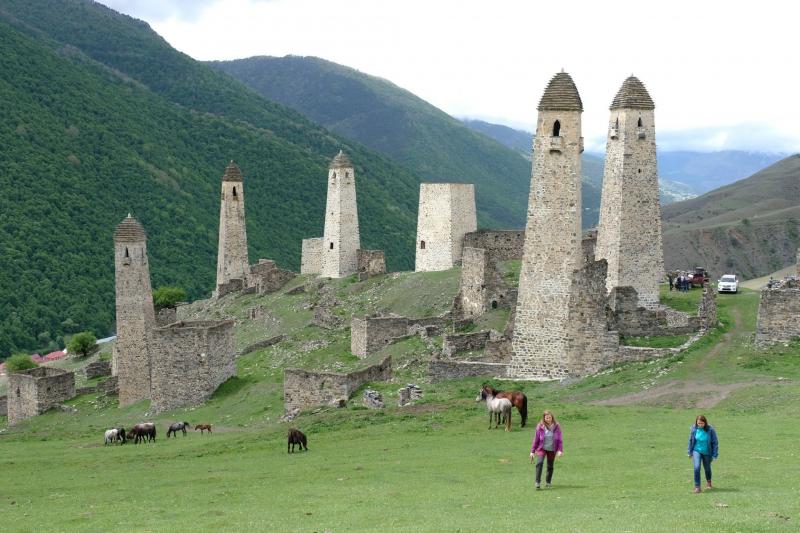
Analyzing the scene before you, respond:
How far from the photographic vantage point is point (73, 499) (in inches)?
918

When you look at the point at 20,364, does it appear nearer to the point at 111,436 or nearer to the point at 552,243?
the point at 111,436

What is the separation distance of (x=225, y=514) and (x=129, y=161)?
109 meters

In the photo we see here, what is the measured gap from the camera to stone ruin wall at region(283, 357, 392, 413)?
36.0 meters

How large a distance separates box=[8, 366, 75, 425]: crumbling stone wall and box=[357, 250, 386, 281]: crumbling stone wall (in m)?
16.9

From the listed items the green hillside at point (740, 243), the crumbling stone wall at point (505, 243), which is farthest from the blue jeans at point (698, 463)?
the green hillside at point (740, 243)

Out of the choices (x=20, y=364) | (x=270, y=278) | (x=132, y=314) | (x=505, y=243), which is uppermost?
(x=505, y=243)

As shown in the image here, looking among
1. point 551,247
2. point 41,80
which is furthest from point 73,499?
point 41,80

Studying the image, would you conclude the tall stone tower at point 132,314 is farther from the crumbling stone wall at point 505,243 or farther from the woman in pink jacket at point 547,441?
the woman in pink jacket at point 547,441

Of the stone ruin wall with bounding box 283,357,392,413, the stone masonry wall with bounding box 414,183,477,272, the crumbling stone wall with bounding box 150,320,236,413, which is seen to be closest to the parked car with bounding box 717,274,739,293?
the stone masonry wall with bounding box 414,183,477,272

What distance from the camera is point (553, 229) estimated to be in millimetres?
34594

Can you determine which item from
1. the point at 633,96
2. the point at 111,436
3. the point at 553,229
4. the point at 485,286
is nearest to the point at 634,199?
the point at 633,96

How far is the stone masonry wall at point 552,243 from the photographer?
34375 mm

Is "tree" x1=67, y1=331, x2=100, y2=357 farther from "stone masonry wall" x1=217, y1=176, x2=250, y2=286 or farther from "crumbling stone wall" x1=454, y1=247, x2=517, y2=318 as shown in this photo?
"crumbling stone wall" x1=454, y1=247, x2=517, y2=318

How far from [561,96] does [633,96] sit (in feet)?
21.0
